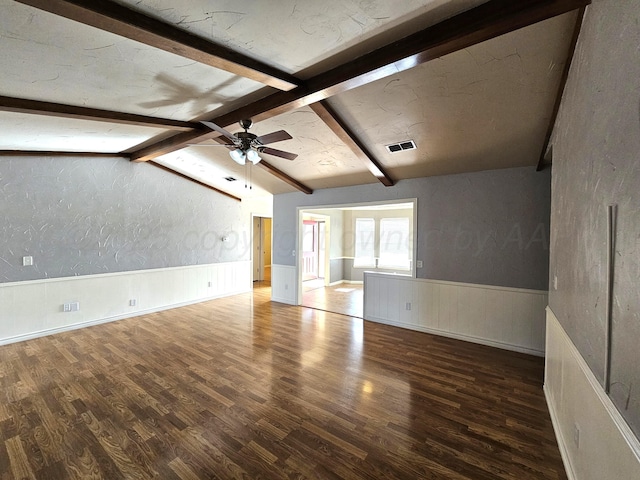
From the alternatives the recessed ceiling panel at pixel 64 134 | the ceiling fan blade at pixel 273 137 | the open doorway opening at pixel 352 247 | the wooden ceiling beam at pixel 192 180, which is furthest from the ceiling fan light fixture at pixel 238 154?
the open doorway opening at pixel 352 247

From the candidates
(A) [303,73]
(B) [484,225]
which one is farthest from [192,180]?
(B) [484,225]

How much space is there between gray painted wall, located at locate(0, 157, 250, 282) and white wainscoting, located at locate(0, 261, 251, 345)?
151 mm

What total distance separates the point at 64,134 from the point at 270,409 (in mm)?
3992

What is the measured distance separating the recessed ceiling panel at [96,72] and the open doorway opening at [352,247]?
15.4 feet

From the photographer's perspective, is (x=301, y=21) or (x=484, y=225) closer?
(x=301, y=21)

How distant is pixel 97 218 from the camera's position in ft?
15.5

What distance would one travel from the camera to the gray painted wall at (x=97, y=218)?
13.0 feet

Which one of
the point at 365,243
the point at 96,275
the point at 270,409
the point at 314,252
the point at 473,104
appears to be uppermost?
the point at 473,104

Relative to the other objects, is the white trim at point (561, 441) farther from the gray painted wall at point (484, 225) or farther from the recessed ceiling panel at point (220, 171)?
the recessed ceiling panel at point (220, 171)

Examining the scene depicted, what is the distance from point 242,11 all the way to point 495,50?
1792mm

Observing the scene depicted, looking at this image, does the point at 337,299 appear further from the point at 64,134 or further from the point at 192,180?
the point at 64,134

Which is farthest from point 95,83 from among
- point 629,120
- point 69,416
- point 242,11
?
point 629,120

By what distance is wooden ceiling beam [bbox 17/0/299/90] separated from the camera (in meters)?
1.47

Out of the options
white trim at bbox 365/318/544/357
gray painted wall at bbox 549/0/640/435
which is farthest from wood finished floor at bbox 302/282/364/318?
gray painted wall at bbox 549/0/640/435
